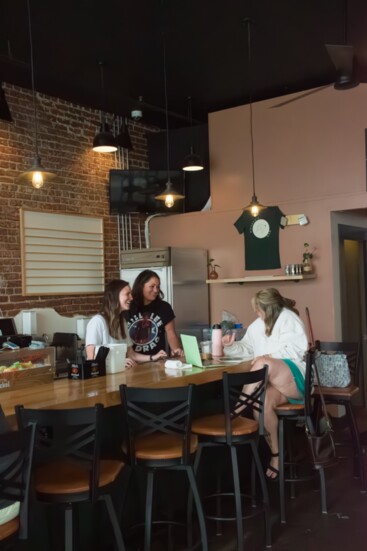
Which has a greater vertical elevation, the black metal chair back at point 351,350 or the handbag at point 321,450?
the black metal chair back at point 351,350

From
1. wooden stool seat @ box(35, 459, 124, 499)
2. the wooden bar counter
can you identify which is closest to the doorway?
the wooden bar counter

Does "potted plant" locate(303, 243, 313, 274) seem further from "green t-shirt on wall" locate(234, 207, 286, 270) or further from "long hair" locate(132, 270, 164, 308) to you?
"long hair" locate(132, 270, 164, 308)

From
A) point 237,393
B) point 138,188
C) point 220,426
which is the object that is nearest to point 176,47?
point 138,188

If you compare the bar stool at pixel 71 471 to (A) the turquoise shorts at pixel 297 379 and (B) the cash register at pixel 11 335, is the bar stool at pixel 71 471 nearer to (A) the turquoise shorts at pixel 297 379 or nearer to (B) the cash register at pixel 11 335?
(A) the turquoise shorts at pixel 297 379

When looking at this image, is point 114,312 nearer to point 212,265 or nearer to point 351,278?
point 212,265

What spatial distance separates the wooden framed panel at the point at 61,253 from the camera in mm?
6039

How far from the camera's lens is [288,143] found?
6367mm

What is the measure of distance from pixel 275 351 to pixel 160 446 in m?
1.39

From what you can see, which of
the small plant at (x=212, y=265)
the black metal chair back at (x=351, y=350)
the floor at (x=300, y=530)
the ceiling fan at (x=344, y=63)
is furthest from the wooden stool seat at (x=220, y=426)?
the small plant at (x=212, y=265)

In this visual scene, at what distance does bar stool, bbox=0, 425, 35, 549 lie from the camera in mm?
2172

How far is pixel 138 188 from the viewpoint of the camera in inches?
276

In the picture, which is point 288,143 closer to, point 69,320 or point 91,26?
point 91,26

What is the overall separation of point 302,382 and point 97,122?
4.30 metres

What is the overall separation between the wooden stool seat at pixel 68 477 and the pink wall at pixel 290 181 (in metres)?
3.88
